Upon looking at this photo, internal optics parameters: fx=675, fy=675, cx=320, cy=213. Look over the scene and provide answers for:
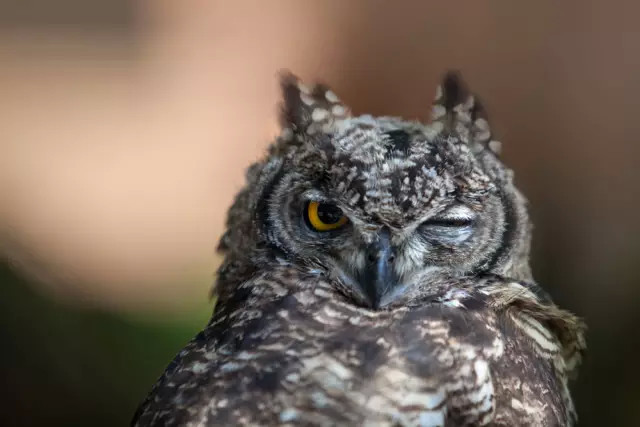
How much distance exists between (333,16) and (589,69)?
1.40 metres

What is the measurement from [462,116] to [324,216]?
1.42 feet

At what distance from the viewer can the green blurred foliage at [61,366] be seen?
9.30 ft

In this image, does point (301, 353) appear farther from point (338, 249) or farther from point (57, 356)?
point (57, 356)

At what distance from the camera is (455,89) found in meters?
1.60

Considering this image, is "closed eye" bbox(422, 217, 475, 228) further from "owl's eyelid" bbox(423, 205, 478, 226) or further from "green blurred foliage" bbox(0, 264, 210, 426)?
"green blurred foliage" bbox(0, 264, 210, 426)

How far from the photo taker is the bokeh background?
2869mm

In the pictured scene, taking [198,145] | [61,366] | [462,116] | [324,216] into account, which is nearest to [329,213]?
[324,216]

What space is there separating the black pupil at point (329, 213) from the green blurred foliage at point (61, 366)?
6.51 ft

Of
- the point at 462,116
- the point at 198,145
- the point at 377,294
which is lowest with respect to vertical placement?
the point at 377,294

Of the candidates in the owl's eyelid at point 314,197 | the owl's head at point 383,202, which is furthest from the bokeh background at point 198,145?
the owl's eyelid at point 314,197

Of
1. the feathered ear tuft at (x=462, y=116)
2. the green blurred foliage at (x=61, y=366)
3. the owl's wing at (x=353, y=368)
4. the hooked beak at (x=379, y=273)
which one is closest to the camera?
the owl's wing at (x=353, y=368)

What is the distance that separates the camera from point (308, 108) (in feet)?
5.18

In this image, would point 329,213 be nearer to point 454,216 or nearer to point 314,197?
point 314,197

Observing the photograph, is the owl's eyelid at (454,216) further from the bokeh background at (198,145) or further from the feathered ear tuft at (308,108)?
the bokeh background at (198,145)
